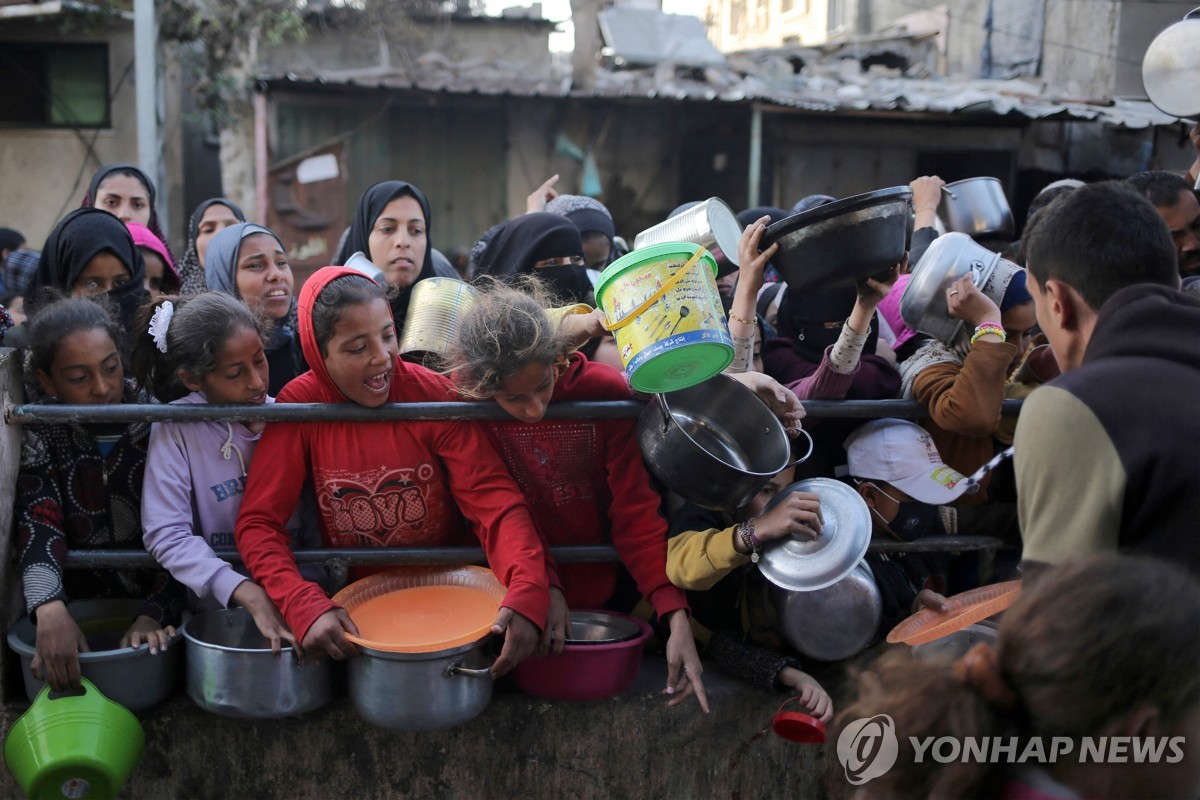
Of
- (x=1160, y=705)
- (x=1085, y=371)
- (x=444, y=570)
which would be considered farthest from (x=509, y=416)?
(x=1160, y=705)

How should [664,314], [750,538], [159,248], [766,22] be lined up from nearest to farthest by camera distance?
[664,314] → [750,538] → [159,248] → [766,22]

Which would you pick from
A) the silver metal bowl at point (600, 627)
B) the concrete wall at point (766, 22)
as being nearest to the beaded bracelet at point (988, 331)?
the silver metal bowl at point (600, 627)

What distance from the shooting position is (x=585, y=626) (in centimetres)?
287

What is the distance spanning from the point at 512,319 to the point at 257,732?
4.72 ft

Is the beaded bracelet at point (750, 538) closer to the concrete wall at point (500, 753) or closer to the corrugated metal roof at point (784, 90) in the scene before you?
the concrete wall at point (500, 753)

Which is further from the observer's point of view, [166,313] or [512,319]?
[166,313]

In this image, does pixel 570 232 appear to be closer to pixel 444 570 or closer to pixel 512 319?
pixel 512 319

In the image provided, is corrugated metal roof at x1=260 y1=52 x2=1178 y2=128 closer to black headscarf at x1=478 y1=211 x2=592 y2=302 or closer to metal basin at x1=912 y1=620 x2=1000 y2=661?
black headscarf at x1=478 y1=211 x2=592 y2=302

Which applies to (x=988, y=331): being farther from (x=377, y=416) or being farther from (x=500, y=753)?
(x=500, y=753)

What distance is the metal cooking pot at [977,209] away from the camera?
407cm
